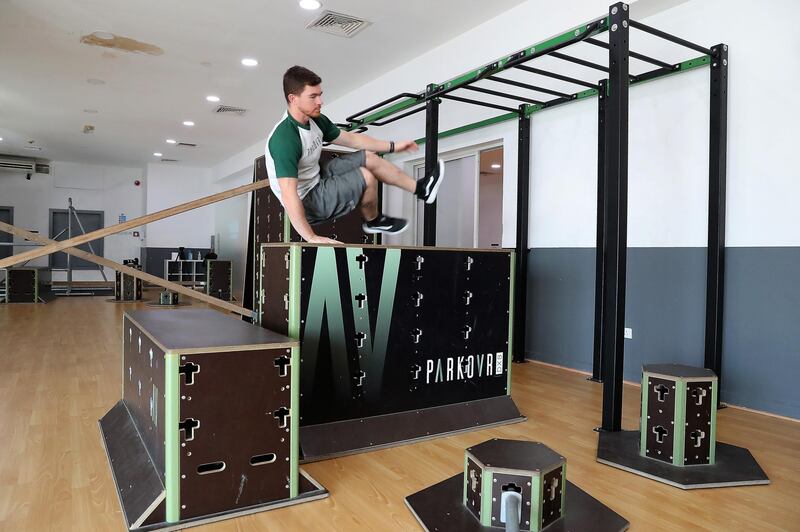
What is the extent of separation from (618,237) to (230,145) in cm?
1002

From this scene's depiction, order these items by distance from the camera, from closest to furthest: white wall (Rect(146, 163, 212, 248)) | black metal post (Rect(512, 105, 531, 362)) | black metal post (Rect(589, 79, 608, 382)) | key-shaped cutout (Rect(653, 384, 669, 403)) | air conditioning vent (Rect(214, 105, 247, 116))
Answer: key-shaped cutout (Rect(653, 384, 669, 403)), black metal post (Rect(589, 79, 608, 382)), black metal post (Rect(512, 105, 531, 362)), air conditioning vent (Rect(214, 105, 247, 116)), white wall (Rect(146, 163, 212, 248))

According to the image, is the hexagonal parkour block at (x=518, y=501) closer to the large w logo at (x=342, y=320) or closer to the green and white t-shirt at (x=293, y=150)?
the large w logo at (x=342, y=320)

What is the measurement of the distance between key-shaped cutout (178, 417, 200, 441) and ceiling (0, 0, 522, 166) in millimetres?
4056

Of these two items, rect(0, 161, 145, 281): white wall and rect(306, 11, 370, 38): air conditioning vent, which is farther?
rect(0, 161, 145, 281): white wall

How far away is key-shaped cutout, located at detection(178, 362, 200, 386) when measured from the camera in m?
1.82

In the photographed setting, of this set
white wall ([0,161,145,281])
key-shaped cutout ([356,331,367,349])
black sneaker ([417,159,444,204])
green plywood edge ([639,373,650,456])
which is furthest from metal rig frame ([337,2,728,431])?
white wall ([0,161,145,281])

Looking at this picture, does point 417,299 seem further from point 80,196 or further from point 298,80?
point 80,196

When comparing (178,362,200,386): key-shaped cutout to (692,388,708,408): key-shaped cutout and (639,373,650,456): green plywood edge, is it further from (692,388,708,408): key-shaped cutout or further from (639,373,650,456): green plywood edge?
(692,388,708,408): key-shaped cutout

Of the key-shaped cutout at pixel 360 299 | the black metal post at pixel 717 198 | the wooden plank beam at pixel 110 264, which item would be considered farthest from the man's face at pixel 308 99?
the black metal post at pixel 717 198

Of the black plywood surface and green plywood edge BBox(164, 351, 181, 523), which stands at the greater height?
the black plywood surface

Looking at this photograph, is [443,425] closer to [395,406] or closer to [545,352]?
[395,406]

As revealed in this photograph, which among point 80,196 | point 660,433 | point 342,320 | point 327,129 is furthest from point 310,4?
point 80,196

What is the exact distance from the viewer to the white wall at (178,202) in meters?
13.9

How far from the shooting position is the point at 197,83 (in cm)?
711
